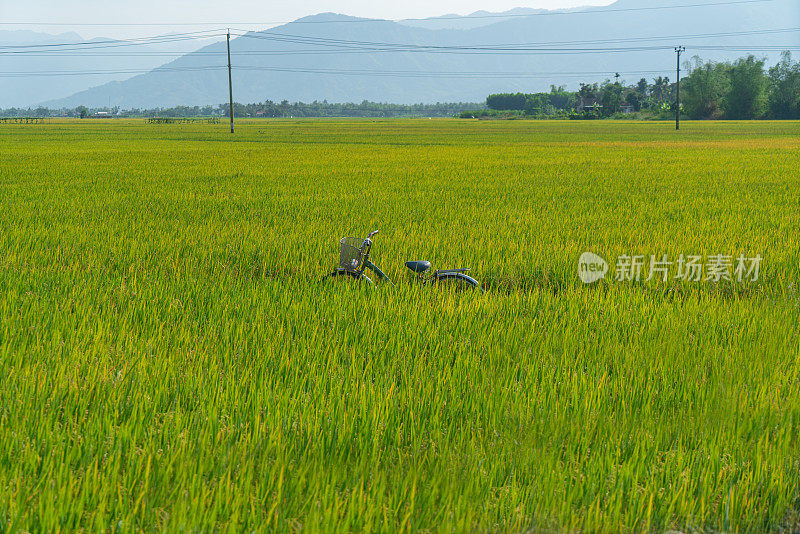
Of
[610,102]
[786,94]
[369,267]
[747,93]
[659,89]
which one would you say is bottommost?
[369,267]

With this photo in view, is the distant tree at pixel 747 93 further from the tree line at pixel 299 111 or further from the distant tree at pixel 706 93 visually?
the tree line at pixel 299 111

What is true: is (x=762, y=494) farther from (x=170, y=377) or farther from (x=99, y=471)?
(x=170, y=377)

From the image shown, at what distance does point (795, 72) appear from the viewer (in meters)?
78.9

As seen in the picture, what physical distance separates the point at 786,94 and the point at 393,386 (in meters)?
87.9

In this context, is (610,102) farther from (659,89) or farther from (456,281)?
(456,281)

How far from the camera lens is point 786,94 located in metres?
76.8

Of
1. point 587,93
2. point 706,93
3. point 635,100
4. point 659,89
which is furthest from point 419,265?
point 659,89

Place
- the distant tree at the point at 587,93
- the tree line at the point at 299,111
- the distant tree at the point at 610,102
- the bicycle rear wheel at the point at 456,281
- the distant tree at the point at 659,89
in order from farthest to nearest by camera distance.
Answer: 1. the tree line at the point at 299,111
2. the distant tree at the point at 659,89
3. the distant tree at the point at 587,93
4. the distant tree at the point at 610,102
5. the bicycle rear wheel at the point at 456,281

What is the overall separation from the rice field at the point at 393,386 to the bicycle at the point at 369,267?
0.50 ft

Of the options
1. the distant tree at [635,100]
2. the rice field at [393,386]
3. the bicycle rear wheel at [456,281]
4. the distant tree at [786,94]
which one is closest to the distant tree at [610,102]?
the distant tree at [635,100]

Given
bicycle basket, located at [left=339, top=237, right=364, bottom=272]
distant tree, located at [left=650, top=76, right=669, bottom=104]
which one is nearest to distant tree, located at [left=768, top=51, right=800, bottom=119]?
distant tree, located at [left=650, top=76, right=669, bottom=104]

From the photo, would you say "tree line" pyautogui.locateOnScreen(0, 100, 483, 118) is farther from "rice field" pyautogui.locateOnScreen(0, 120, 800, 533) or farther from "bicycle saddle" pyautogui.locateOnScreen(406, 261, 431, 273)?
"bicycle saddle" pyautogui.locateOnScreen(406, 261, 431, 273)

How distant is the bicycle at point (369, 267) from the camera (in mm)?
4555

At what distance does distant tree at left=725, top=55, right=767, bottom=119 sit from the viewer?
75969mm
